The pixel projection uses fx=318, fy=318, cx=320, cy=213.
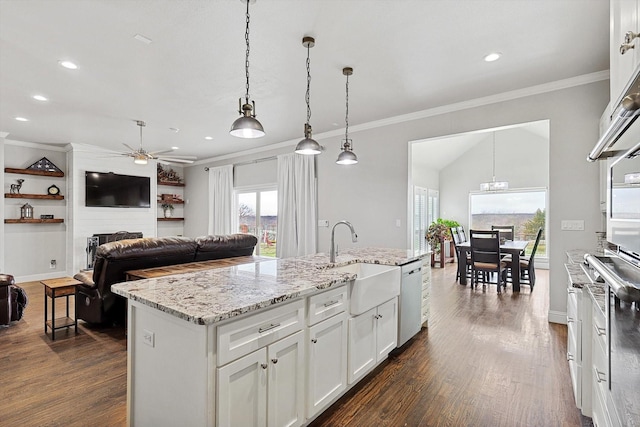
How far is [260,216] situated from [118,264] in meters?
4.35

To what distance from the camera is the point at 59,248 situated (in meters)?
6.72

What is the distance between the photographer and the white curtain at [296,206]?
6.11 meters

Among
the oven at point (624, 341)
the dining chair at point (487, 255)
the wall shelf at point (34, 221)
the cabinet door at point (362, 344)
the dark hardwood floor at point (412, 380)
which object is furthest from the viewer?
the wall shelf at point (34, 221)

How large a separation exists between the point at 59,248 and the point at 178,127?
12.9 ft

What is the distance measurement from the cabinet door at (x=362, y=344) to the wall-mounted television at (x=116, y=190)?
6790 millimetres

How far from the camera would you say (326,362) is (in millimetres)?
1979

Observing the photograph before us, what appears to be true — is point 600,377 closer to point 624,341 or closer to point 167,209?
point 624,341

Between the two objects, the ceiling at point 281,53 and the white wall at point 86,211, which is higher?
the ceiling at point 281,53

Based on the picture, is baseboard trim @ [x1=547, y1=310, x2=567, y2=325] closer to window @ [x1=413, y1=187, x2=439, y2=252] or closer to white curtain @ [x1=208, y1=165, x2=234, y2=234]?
window @ [x1=413, y1=187, x2=439, y2=252]

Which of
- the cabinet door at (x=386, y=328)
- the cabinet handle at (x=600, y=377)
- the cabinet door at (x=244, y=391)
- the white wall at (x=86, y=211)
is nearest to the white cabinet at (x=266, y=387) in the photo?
the cabinet door at (x=244, y=391)

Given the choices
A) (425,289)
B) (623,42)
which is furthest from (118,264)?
(623,42)

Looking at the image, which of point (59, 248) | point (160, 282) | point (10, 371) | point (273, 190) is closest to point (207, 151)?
point (273, 190)

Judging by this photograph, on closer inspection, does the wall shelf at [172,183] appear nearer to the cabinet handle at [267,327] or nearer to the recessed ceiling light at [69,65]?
the recessed ceiling light at [69,65]

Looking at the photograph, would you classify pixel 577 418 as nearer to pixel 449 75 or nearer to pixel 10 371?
pixel 449 75
